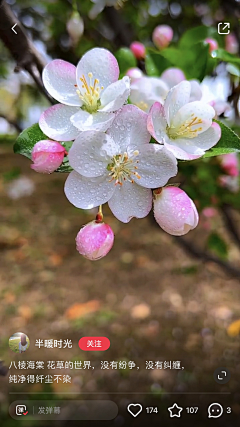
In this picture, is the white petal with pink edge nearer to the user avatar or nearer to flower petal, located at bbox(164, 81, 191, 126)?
flower petal, located at bbox(164, 81, 191, 126)

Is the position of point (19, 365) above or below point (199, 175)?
below

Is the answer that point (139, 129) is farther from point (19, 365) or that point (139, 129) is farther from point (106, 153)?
point (19, 365)

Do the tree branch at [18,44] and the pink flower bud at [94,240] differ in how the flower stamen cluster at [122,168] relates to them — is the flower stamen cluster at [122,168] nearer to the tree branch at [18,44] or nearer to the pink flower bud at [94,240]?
the pink flower bud at [94,240]

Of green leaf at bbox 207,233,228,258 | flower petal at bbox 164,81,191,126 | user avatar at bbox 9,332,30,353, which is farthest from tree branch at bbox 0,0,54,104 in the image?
green leaf at bbox 207,233,228,258

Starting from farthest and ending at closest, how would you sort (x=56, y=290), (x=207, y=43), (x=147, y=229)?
(x=147, y=229) → (x=56, y=290) → (x=207, y=43)

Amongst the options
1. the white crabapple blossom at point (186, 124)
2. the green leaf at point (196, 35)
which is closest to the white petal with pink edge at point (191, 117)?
the white crabapple blossom at point (186, 124)

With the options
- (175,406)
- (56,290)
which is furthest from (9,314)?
(175,406)
